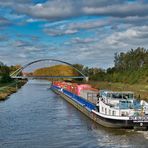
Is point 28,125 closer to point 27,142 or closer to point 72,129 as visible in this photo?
point 72,129

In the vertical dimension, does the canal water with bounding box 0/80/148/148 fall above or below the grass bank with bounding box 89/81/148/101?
below

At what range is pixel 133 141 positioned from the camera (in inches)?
1003

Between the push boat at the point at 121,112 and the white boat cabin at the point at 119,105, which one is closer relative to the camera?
the push boat at the point at 121,112

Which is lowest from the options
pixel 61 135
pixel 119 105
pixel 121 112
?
pixel 61 135

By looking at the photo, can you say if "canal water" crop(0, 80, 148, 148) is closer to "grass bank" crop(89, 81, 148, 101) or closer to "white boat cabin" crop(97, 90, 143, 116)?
"white boat cabin" crop(97, 90, 143, 116)

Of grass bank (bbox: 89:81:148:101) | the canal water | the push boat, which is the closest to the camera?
the canal water

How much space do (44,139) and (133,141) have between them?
5786 mm

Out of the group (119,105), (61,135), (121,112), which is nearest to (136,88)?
(119,105)

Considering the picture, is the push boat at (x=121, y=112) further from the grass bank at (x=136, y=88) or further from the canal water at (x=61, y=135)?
the grass bank at (x=136, y=88)

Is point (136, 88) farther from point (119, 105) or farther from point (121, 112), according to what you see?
point (121, 112)

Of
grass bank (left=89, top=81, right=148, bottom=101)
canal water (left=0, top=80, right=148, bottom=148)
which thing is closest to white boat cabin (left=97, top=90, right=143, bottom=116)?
canal water (left=0, top=80, right=148, bottom=148)

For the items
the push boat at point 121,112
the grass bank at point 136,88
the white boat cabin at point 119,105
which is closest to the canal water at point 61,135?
the push boat at point 121,112

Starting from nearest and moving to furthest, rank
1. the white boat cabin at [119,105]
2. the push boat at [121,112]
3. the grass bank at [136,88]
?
the push boat at [121,112]
the white boat cabin at [119,105]
the grass bank at [136,88]

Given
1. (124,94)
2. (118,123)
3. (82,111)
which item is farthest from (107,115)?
(82,111)
